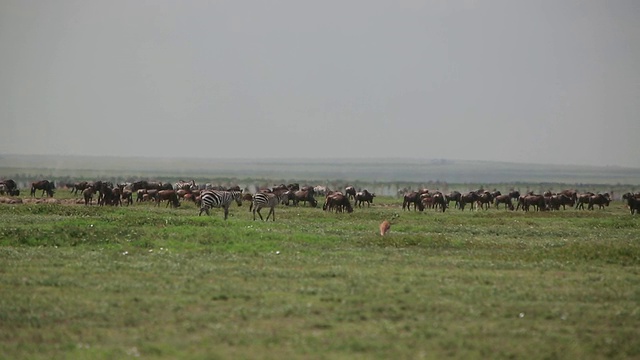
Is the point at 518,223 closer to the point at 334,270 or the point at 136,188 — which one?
the point at 334,270

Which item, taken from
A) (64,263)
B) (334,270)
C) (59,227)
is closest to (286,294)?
(334,270)

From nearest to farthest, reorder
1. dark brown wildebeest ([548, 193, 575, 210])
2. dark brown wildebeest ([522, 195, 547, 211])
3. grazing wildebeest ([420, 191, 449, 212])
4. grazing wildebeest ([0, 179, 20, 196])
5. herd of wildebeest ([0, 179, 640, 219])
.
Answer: herd of wildebeest ([0, 179, 640, 219]) → grazing wildebeest ([420, 191, 449, 212]) → dark brown wildebeest ([522, 195, 547, 211]) → dark brown wildebeest ([548, 193, 575, 210]) → grazing wildebeest ([0, 179, 20, 196])

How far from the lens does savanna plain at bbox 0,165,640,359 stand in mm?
13266

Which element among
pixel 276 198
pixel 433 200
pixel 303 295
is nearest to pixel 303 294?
pixel 303 295

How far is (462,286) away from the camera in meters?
18.3

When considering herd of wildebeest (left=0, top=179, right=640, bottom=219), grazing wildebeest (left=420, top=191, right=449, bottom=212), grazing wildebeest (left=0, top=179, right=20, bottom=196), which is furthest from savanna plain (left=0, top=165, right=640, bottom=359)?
grazing wildebeest (left=0, top=179, right=20, bottom=196)

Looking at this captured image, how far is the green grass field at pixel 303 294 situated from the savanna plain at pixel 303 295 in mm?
43

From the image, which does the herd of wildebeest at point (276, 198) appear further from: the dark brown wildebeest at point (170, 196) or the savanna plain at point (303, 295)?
the savanna plain at point (303, 295)

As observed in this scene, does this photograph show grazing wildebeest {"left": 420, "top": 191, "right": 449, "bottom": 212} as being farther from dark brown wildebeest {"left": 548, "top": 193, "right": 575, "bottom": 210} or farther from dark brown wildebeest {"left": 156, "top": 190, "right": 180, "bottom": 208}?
dark brown wildebeest {"left": 156, "top": 190, "right": 180, "bottom": 208}

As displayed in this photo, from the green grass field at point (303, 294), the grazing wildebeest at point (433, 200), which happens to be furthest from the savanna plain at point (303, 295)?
the grazing wildebeest at point (433, 200)

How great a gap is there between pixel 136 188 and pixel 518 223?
106 ft

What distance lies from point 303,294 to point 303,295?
11cm

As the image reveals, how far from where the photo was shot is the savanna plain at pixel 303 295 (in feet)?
43.5

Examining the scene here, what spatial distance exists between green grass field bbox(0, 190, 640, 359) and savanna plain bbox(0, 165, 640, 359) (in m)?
0.04
